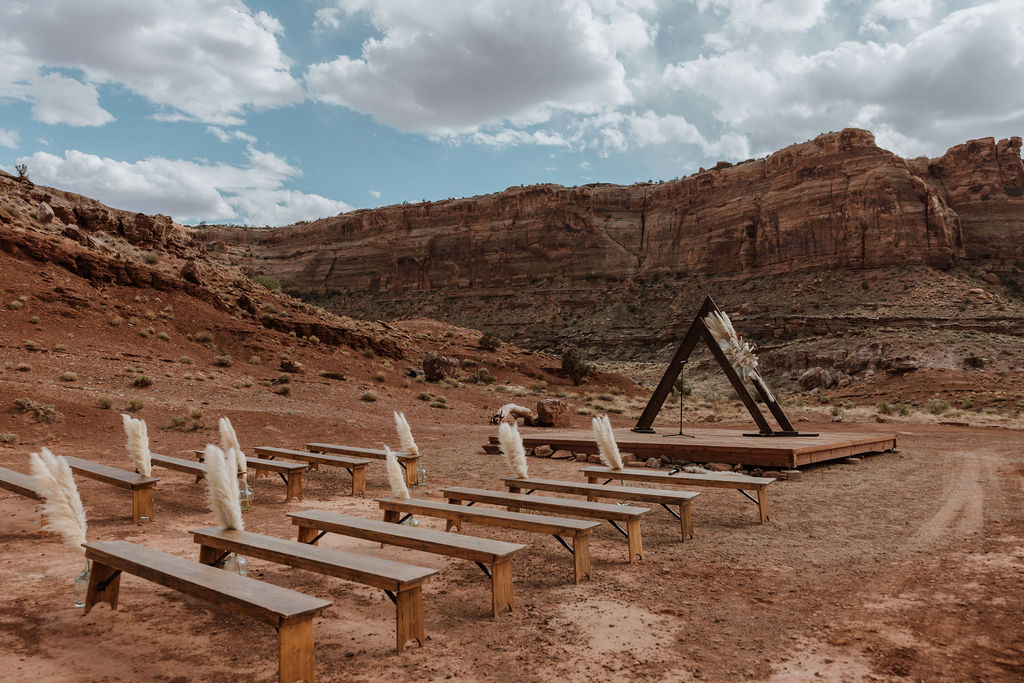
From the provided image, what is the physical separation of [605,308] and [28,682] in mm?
62016

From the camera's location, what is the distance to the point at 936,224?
52.7 meters

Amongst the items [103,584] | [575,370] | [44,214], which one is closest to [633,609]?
[103,584]

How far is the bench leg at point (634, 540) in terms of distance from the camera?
516cm

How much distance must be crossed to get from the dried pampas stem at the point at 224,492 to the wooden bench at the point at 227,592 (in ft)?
1.61

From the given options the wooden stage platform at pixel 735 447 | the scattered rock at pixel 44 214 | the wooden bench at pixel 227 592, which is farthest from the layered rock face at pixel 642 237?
the wooden bench at pixel 227 592

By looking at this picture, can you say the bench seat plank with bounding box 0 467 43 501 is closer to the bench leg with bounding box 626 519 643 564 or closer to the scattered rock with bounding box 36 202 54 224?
the bench leg with bounding box 626 519 643 564

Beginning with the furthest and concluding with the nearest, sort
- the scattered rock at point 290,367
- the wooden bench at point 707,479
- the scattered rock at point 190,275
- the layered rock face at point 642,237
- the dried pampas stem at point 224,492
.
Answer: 1. the layered rock face at point 642,237
2. the scattered rock at point 190,275
3. the scattered rock at point 290,367
4. the wooden bench at point 707,479
5. the dried pampas stem at point 224,492

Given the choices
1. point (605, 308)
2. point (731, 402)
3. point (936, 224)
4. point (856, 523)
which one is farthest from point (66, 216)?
point (936, 224)

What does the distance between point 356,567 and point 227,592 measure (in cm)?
70

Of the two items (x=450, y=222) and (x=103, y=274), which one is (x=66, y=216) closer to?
(x=103, y=274)

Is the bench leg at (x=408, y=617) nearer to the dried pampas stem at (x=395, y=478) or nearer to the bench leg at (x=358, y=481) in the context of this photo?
the dried pampas stem at (x=395, y=478)

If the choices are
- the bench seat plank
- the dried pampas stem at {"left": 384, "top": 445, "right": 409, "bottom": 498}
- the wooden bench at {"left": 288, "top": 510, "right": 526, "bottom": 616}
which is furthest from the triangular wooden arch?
the bench seat plank

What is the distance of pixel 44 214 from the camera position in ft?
96.3

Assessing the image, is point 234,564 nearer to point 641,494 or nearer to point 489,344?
point 641,494
